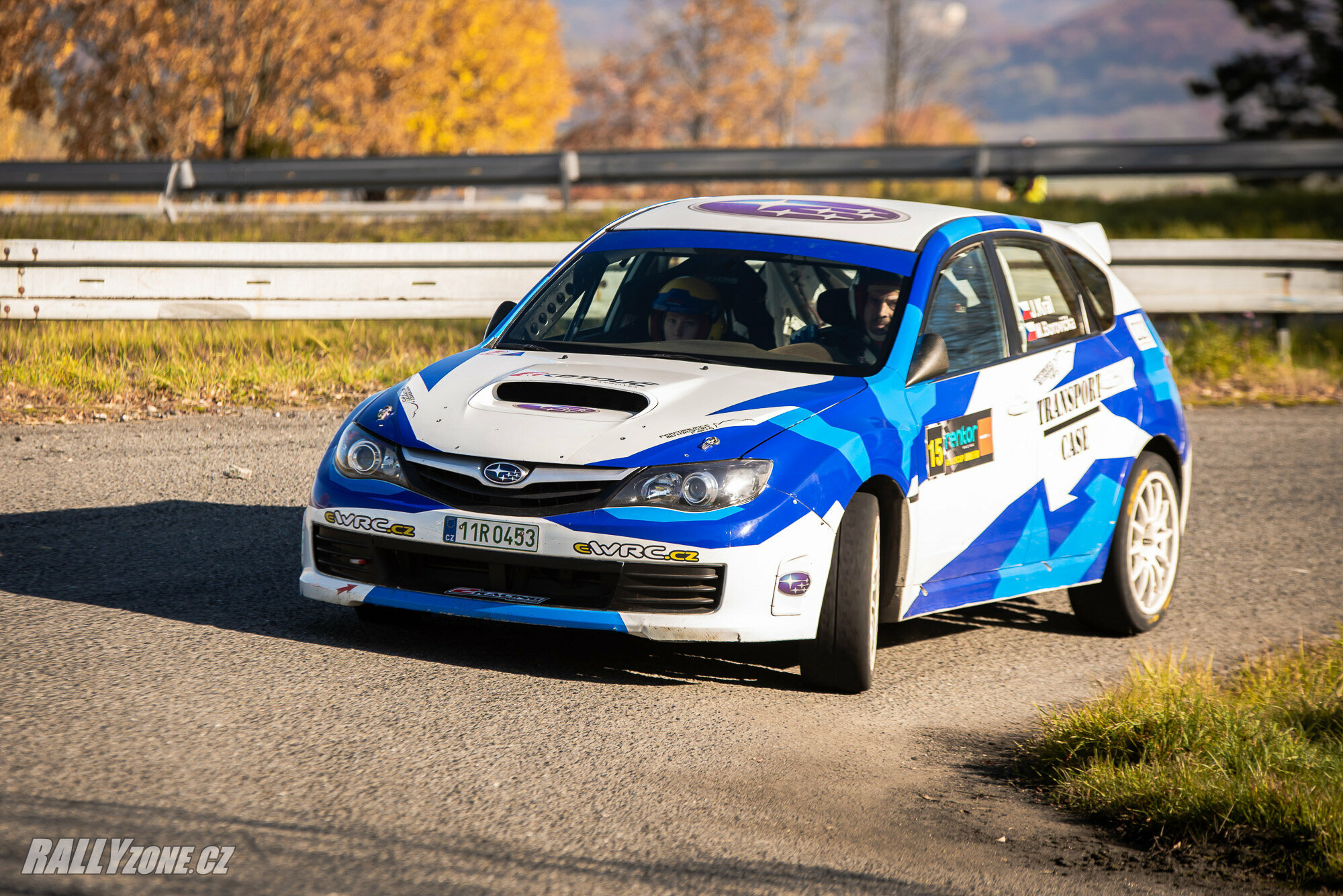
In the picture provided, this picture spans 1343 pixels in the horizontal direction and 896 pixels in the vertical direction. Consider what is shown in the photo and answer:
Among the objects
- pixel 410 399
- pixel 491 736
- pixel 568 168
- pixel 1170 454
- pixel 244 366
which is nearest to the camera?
pixel 491 736

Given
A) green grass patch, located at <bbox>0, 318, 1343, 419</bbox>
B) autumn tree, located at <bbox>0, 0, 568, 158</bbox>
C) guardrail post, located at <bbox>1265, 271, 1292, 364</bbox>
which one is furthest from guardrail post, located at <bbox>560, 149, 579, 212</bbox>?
guardrail post, located at <bbox>1265, 271, 1292, 364</bbox>

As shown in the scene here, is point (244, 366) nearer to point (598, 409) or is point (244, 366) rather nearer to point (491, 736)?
point (598, 409)

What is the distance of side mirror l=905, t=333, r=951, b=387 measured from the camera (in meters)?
5.39

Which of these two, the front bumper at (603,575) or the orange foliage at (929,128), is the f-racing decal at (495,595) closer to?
the front bumper at (603,575)

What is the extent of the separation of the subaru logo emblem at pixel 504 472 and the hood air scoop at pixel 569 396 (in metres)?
0.39

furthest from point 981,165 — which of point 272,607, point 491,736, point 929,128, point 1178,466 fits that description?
point 929,128

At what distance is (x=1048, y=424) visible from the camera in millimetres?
5941

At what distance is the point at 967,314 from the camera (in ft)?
19.4

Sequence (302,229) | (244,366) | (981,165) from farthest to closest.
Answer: (981,165) < (302,229) < (244,366)

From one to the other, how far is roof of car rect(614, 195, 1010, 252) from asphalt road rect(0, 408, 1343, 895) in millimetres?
1714

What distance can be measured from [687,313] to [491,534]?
63.1 inches

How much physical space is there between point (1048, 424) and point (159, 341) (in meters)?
6.81

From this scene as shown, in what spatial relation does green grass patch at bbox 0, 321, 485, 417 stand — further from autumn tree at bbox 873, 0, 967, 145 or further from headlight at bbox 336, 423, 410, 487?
autumn tree at bbox 873, 0, 967, 145

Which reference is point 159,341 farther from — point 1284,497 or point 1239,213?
point 1239,213
